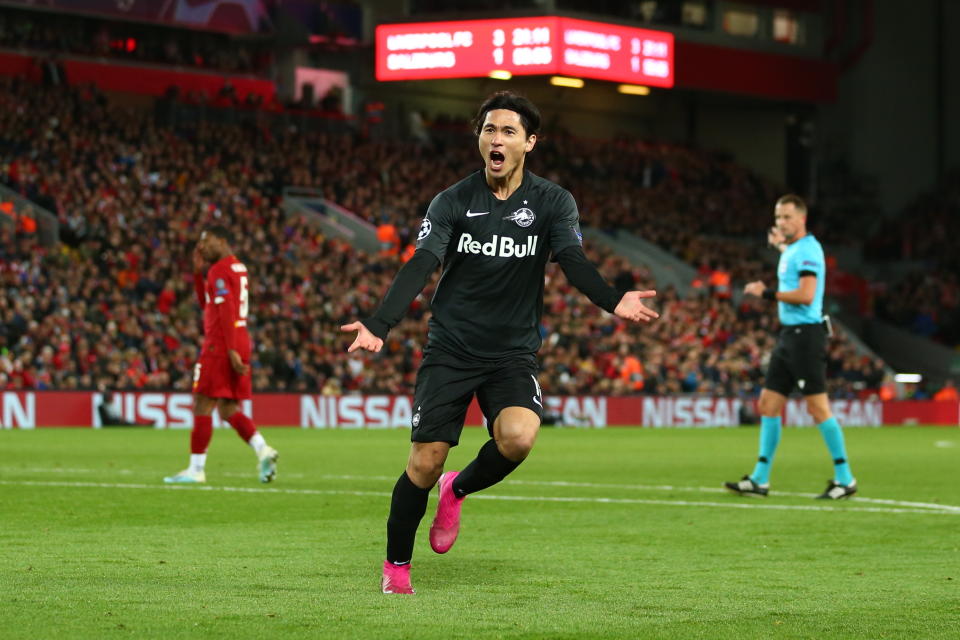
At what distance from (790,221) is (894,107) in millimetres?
47067

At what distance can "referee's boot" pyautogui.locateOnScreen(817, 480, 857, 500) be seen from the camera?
14414 mm

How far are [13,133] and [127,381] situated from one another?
9.23 m

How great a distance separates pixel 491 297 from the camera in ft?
27.0

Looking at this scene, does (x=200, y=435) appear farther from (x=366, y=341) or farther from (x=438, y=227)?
(x=366, y=341)

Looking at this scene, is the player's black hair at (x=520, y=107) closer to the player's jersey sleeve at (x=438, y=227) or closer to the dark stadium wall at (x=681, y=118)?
the player's jersey sleeve at (x=438, y=227)

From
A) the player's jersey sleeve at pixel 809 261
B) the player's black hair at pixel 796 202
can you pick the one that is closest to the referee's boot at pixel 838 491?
the player's jersey sleeve at pixel 809 261

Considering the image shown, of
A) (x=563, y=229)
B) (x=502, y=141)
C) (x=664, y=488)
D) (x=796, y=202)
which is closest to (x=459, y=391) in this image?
(x=563, y=229)

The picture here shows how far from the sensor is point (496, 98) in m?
8.33

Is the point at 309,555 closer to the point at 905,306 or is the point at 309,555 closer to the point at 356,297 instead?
the point at 356,297

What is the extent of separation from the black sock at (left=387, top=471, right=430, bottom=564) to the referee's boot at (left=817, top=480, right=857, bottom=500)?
23.1 feet

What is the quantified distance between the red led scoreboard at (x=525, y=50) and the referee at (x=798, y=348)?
3180 centimetres

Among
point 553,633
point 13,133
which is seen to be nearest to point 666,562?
point 553,633

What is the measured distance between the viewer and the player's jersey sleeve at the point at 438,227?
802 centimetres

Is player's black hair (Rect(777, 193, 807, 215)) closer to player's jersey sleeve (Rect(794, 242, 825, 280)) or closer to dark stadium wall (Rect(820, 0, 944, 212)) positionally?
player's jersey sleeve (Rect(794, 242, 825, 280))
